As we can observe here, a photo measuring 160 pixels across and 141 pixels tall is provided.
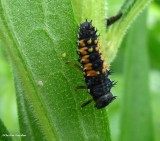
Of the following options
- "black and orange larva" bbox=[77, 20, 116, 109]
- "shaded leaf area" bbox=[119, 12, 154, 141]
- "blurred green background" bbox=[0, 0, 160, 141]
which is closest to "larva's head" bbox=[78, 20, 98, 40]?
"black and orange larva" bbox=[77, 20, 116, 109]

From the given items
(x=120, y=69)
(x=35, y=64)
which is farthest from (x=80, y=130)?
(x=120, y=69)

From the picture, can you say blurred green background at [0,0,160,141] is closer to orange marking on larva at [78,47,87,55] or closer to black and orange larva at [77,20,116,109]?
black and orange larva at [77,20,116,109]

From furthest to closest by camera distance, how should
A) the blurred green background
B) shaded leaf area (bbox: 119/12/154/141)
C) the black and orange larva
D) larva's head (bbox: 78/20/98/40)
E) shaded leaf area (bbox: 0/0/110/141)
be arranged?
the blurred green background < shaded leaf area (bbox: 119/12/154/141) < the black and orange larva < larva's head (bbox: 78/20/98/40) < shaded leaf area (bbox: 0/0/110/141)

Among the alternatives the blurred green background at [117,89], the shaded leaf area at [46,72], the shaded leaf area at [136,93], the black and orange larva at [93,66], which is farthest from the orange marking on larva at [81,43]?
the blurred green background at [117,89]

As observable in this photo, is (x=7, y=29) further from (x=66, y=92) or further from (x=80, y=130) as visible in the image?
(x=80, y=130)

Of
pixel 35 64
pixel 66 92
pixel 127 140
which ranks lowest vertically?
pixel 127 140

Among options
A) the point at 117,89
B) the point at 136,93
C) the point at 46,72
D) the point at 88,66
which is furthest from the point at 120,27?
the point at 117,89

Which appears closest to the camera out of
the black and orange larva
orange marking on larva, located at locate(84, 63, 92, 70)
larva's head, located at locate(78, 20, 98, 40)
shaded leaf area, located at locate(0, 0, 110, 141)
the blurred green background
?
shaded leaf area, located at locate(0, 0, 110, 141)
